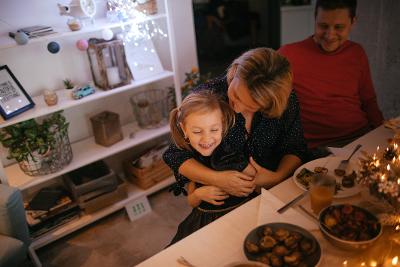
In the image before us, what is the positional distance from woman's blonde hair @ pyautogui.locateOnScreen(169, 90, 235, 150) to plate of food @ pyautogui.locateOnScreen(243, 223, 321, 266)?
1.53 feet

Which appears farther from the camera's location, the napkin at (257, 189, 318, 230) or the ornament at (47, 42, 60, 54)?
the ornament at (47, 42, 60, 54)

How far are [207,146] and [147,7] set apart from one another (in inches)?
53.4

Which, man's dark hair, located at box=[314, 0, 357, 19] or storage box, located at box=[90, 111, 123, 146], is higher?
man's dark hair, located at box=[314, 0, 357, 19]

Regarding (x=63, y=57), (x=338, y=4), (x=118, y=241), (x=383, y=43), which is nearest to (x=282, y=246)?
(x=338, y=4)

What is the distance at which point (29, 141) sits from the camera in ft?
7.07

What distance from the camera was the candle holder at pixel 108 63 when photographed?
2324 mm

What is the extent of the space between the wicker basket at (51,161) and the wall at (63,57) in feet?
0.90

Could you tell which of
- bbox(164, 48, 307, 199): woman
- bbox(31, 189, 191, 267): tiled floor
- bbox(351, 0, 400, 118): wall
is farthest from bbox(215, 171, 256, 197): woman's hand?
bbox(351, 0, 400, 118): wall

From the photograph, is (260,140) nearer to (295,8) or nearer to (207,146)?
(207,146)

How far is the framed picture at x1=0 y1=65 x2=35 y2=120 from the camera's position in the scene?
2041 mm

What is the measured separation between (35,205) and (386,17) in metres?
2.69

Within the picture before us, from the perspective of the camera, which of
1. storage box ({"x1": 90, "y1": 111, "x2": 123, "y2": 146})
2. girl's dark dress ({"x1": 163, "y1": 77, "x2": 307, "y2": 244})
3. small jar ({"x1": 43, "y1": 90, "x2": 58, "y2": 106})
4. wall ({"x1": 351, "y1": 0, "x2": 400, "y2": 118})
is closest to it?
girl's dark dress ({"x1": 163, "y1": 77, "x2": 307, "y2": 244})

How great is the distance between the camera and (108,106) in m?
2.71

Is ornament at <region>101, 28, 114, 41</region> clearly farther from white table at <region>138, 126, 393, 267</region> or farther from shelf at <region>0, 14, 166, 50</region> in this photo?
white table at <region>138, 126, 393, 267</region>
